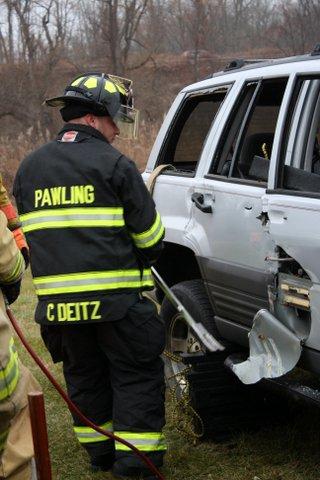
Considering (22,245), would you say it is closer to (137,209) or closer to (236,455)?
(137,209)

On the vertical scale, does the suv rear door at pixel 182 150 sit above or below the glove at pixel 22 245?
above

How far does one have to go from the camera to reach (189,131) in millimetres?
4781

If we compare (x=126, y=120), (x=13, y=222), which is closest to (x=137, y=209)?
(x=126, y=120)

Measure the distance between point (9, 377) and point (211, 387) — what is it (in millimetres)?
2248

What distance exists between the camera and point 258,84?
385cm

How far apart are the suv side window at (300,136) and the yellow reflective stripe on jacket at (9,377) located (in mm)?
1852

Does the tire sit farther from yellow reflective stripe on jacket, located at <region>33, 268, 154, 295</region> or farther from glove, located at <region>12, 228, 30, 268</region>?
glove, located at <region>12, 228, 30, 268</region>

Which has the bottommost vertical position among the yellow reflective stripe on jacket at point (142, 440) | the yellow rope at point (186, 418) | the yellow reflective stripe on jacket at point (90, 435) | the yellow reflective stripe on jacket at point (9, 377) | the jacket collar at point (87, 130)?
A: the yellow rope at point (186, 418)

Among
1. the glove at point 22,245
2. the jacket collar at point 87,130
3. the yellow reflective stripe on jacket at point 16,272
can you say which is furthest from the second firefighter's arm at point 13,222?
the yellow reflective stripe on jacket at point 16,272

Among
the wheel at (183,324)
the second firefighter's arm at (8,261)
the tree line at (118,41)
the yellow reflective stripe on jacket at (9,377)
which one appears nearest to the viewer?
the yellow reflective stripe on jacket at (9,377)

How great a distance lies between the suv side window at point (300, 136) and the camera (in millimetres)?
3344

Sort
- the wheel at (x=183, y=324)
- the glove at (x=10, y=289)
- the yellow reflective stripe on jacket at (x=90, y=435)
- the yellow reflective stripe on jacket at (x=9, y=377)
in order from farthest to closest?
the wheel at (x=183, y=324) → the yellow reflective stripe on jacket at (x=90, y=435) → the glove at (x=10, y=289) → the yellow reflective stripe on jacket at (x=9, y=377)

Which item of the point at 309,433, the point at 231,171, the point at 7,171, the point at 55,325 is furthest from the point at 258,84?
the point at 7,171

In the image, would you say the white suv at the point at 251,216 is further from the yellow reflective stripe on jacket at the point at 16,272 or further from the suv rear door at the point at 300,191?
the yellow reflective stripe on jacket at the point at 16,272
